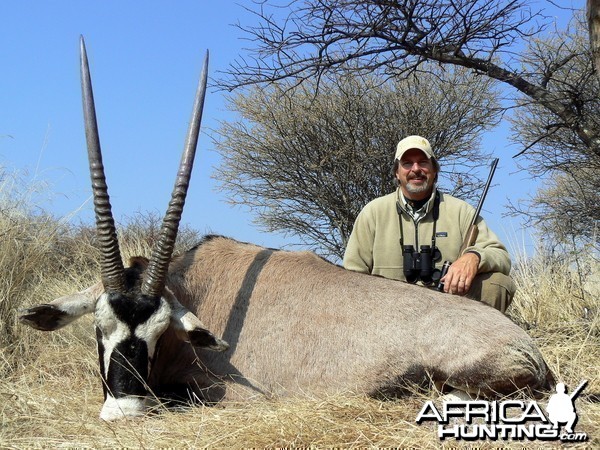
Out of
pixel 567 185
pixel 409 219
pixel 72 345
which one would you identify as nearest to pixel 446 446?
pixel 409 219

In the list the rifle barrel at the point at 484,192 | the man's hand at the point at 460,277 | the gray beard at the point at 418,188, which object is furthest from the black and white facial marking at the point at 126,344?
the rifle barrel at the point at 484,192

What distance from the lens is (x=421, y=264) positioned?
513cm

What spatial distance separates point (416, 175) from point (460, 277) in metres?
1.10

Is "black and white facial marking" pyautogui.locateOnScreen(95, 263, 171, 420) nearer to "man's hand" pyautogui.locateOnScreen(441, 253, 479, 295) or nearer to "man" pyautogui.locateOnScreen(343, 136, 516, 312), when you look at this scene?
"man's hand" pyautogui.locateOnScreen(441, 253, 479, 295)

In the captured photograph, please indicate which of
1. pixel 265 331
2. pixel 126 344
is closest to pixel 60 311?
pixel 126 344

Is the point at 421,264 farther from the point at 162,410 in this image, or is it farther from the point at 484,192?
the point at 162,410

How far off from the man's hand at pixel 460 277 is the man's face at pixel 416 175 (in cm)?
91

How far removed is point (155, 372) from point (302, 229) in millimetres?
12892

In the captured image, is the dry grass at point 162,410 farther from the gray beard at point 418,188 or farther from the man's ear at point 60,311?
the gray beard at point 418,188

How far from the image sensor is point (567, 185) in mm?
17250

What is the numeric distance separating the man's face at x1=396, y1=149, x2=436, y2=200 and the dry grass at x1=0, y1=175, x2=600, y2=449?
4.71 feet

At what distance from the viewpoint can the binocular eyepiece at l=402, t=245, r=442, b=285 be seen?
5.12 m

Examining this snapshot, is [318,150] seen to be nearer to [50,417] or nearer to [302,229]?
[302,229]

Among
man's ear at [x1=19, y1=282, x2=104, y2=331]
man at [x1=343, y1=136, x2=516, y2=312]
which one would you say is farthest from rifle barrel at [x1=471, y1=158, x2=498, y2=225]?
man's ear at [x1=19, y1=282, x2=104, y2=331]
